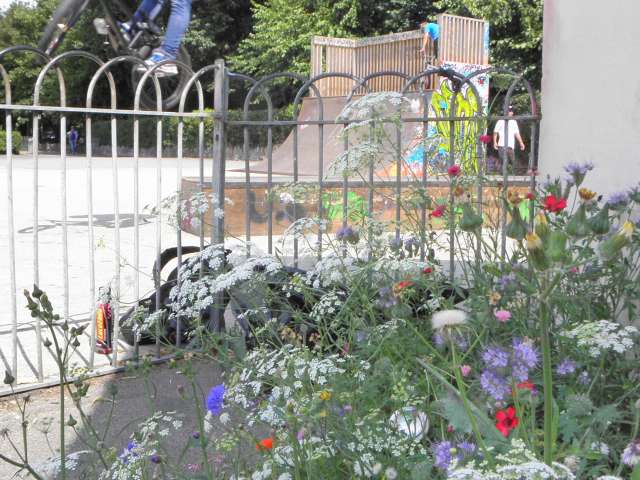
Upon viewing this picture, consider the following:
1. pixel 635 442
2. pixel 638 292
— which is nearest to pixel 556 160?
pixel 638 292

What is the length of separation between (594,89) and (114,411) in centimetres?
256

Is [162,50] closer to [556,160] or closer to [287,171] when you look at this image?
[556,160]

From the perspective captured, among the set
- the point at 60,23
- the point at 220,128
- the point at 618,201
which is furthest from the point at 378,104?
the point at 60,23

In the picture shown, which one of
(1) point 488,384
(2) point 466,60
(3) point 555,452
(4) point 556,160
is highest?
(2) point 466,60

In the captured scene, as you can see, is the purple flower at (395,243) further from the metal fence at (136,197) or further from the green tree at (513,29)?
the green tree at (513,29)

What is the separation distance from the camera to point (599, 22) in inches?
134

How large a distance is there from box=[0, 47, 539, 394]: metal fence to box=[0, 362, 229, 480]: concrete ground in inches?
6.5

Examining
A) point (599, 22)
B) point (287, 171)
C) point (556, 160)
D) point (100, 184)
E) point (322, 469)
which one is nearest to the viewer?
point (322, 469)

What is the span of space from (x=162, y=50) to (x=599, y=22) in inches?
207

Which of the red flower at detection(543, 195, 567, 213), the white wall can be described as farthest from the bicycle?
the red flower at detection(543, 195, 567, 213)

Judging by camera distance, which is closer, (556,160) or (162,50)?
(556,160)

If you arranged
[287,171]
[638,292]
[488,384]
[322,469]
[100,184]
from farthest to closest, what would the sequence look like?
[100,184] → [287,171] → [638,292] → [322,469] → [488,384]

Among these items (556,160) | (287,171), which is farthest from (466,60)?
(556,160)

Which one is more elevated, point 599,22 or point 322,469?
point 599,22
